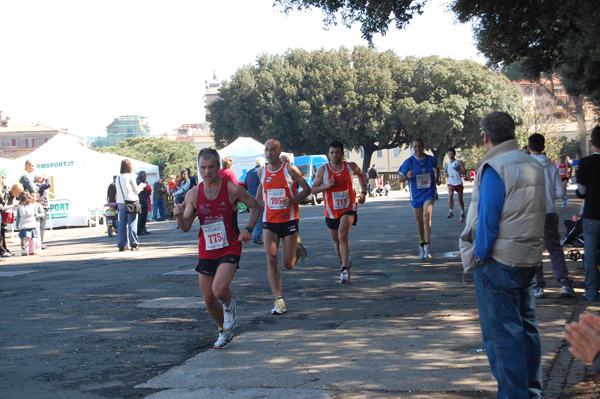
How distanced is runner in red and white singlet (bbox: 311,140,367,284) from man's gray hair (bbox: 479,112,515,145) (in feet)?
Answer: 17.9

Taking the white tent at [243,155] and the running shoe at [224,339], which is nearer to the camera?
the running shoe at [224,339]

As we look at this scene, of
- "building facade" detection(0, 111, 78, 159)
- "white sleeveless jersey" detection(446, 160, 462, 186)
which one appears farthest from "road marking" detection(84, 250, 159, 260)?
"building facade" detection(0, 111, 78, 159)

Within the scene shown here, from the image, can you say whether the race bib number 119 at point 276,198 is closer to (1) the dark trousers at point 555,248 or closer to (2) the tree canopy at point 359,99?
(1) the dark trousers at point 555,248

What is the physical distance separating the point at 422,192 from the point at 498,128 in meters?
7.63

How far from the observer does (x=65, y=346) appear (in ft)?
21.6

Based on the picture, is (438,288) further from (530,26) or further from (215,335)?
(530,26)

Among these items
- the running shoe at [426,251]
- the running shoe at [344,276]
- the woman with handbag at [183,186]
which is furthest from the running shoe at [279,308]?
the woman with handbag at [183,186]

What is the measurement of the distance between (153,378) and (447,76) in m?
58.4

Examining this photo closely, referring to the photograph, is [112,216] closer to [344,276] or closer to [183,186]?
[183,186]

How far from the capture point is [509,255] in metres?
4.20

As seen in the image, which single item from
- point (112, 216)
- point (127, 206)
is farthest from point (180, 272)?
point (112, 216)

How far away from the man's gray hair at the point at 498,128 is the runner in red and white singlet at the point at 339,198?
5444 mm

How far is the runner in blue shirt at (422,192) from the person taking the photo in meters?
11.9

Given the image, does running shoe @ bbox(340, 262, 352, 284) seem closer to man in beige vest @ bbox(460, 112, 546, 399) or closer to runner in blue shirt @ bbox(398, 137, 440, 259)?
runner in blue shirt @ bbox(398, 137, 440, 259)
